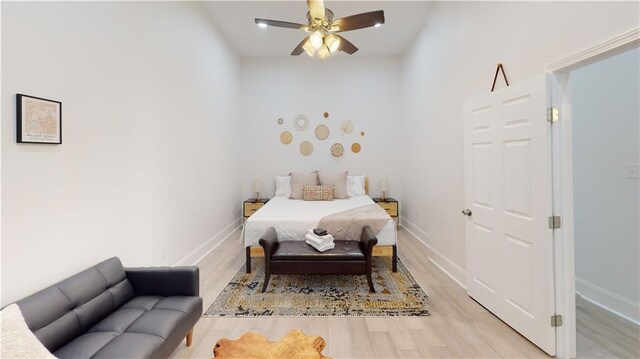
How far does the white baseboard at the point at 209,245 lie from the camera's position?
3446mm

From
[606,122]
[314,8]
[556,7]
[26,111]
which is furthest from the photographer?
[606,122]

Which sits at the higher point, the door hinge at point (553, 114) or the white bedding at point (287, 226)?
the door hinge at point (553, 114)

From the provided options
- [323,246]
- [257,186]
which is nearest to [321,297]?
[323,246]

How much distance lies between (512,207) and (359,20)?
1986 mm

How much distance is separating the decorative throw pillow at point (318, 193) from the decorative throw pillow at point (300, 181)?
0.14 meters

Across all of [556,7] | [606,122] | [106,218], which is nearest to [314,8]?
[556,7]

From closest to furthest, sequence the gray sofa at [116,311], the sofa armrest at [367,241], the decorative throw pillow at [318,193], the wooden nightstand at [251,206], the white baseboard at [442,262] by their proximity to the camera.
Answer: the gray sofa at [116,311] → the sofa armrest at [367,241] → the white baseboard at [442,262] → the decorative throw pillow at [318,193] → the wooden nightstand at [251,206]

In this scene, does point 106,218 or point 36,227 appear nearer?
point 36,227

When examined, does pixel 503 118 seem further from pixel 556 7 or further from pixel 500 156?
pixel 556 7

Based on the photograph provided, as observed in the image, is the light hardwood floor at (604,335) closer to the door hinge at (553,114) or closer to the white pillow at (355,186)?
the door hinge at (553,114)

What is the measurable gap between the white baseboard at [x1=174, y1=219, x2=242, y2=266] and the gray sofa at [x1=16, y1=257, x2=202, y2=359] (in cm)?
123

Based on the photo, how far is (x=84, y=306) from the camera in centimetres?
166

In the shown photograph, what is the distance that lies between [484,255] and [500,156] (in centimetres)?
87

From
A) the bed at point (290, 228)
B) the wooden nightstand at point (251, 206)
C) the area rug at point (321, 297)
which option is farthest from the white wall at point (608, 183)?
the wooden nightstand at point (251, 206)
